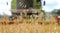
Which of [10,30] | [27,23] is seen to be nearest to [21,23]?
[27,23]

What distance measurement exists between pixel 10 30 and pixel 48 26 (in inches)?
20.8

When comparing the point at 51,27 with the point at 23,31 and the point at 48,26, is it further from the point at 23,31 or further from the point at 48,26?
the point at 23,31

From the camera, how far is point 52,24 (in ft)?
9.03

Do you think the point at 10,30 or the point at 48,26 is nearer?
the point at 10,30

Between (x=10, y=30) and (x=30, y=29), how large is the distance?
9.5 inches

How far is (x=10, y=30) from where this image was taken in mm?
2594

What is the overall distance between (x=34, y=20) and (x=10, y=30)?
34cm

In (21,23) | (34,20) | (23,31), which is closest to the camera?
(23,31)

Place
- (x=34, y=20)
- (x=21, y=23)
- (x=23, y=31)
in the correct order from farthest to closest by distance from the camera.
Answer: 1. (x=21, y=23)
2. (x=34, y=20)
3. (x=23, y=31)

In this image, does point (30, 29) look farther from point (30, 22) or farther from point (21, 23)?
point (21, 23)

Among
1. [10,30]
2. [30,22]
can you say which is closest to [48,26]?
[30,22]

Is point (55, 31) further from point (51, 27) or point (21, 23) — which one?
point (21, 23)

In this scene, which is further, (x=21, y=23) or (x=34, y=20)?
(x=21, y=23)

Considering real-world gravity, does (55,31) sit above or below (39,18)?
below
